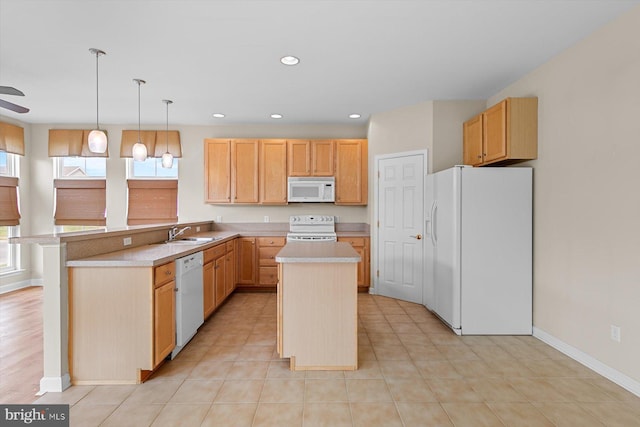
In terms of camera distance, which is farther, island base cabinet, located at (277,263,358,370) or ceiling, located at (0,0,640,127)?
island base cabinet, located at (277,263,358,370)

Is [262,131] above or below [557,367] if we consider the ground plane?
above

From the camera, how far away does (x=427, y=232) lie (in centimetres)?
393

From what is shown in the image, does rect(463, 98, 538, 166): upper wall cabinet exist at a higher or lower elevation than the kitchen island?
higher

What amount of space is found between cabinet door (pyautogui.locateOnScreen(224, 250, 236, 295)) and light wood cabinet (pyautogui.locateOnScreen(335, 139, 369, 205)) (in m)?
1.95

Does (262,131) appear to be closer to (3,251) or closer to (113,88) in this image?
(113,88)

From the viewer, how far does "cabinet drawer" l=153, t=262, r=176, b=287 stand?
2.35 metres

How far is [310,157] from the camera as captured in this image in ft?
16.6

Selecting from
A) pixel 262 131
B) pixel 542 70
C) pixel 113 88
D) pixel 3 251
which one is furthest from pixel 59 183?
pixel 542 70

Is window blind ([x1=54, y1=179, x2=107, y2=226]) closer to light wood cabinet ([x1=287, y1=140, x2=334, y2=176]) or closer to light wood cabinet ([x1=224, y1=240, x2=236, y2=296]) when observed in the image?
light wood cabinet ([x1=224, y1=240, x2=236, y2=296])

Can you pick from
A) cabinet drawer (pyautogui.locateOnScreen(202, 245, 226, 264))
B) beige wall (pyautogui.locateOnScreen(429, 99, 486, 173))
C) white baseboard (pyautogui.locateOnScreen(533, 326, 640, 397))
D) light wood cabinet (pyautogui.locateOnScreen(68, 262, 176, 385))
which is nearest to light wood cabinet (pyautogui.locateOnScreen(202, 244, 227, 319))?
cabinet drawer (pyautogui.locateOnScreen(202, 245, 226, 264))

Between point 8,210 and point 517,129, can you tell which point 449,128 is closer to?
point 517,129

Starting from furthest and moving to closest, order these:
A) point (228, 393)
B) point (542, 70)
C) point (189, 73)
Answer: point (189, 73)
point (542, 70)
point (228, 393)

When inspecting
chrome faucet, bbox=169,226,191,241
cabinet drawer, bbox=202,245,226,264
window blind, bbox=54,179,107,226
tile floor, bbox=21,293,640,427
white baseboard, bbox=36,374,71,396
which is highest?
window blind, bbox=54,179,107,226

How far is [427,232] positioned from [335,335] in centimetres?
204
